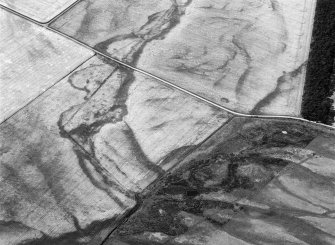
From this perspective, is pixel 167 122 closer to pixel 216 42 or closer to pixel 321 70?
pixel 216 42

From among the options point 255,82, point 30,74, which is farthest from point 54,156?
point 255,82

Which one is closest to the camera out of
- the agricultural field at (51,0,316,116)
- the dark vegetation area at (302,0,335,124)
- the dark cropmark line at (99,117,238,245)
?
the dark cropmark line at (99,117,238,245)

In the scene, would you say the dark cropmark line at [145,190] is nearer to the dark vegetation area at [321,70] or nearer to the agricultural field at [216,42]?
the agricultural field at [216,42]

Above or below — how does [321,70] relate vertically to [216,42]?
below

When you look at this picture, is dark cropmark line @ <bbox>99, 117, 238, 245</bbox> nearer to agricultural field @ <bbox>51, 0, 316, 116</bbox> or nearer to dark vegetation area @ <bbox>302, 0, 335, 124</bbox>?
agricultural field @ <bbox>51, 0, 316, 116</bbox>

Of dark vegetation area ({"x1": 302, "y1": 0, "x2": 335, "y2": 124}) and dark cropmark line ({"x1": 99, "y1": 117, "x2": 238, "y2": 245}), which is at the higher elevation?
dark vegetation area ({"x1": 302, "y1": 0, "x2": 335, "y2": 124})

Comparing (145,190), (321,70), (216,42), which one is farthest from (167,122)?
(321,70)

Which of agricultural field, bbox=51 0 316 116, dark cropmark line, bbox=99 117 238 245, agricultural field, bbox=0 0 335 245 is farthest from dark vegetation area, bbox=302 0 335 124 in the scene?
dark cropmark line, bbox=99 117 238 245

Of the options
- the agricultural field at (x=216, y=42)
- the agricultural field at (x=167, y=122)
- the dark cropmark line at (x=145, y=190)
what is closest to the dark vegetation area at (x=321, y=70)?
the agricultural field at (x=167, y=122)
